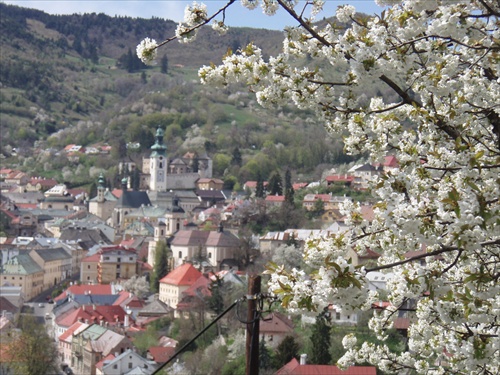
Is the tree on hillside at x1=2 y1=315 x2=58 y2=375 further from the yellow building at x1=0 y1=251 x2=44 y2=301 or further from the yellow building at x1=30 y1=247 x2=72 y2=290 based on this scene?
the yellow building at x1=30 y1=247 x2=72 y2=290

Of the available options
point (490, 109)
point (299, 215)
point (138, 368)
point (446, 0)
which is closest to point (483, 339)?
point (490, 109)

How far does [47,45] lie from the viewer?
19112 cm

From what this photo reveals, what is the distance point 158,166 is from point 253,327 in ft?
264

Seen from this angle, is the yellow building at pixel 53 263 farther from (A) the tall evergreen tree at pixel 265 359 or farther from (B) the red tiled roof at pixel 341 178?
(A) the tall evergreen tree at pixel 265 359

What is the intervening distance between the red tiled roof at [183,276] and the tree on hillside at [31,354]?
31.3ft

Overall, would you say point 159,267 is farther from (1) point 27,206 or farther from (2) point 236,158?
(2) point 236,158

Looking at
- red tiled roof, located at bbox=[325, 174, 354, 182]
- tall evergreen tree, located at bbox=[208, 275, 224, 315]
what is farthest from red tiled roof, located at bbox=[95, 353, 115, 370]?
red tiled roof, located at bbox=[325, 174, 354, 182]

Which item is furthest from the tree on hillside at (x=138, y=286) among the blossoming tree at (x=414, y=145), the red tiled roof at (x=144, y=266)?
the blossoming tree at (x=414, y=145)

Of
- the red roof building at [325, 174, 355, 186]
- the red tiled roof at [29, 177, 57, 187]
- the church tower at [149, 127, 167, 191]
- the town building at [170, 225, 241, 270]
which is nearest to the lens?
the town building at [170, 225, 241, 270]

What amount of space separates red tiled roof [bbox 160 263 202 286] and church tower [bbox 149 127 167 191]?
37.2 m

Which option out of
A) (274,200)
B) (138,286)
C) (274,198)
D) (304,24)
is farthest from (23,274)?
(304,24)

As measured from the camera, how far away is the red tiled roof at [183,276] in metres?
45.7

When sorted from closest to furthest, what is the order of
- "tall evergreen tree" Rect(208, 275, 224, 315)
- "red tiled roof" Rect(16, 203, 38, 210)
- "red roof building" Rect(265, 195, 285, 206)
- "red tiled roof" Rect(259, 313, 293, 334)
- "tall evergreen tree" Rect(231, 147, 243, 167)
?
"red tiled roof" Rect(259, 313, 293, 334) → "tall evergreen tree" Rect(208, 275, 224, 315) → "red roof building" Rect(265, 195, 285, 206) → "red tiled roof" Rect(16, 203, 38, 210) → "tall evergreen tree" Rect(231, 147, 243, 167)

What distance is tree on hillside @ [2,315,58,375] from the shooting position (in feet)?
113
